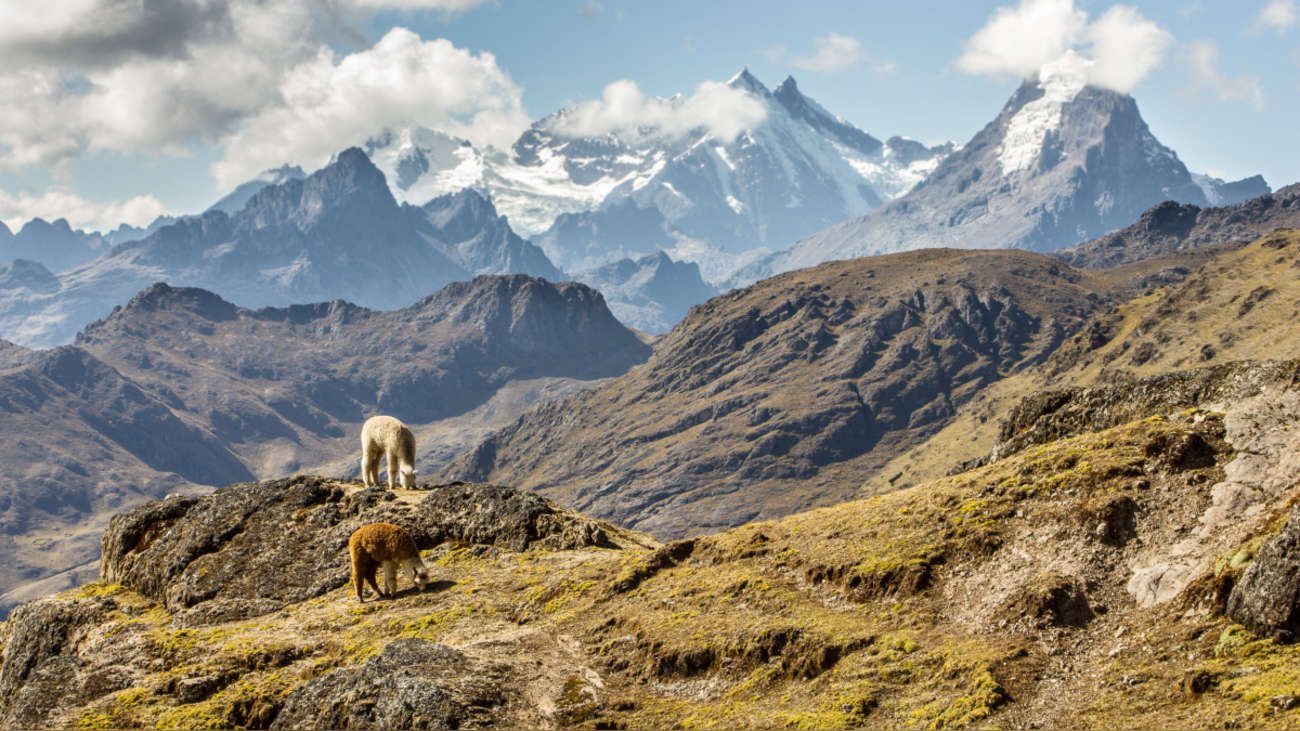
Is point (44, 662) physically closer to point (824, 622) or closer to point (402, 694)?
point (402, 694)

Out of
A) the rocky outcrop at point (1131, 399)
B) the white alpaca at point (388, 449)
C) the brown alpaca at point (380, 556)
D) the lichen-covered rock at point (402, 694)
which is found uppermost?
the white alpaca at point (388, 449)

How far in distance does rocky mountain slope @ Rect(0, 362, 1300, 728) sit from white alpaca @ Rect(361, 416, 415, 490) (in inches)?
320

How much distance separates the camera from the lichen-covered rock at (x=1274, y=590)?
16406 millimetres

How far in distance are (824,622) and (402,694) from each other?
10.0 meters

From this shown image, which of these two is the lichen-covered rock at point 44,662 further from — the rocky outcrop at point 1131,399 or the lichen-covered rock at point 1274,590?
the rocky outcrop at point 1131,399

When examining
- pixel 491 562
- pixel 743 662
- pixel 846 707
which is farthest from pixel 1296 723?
pixel 491 562

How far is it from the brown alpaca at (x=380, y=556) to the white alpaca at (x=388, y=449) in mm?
11952

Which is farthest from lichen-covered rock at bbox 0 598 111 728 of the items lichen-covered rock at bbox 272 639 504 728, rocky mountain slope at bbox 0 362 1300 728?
lichen-covered rock at bbox 272 639 504 728

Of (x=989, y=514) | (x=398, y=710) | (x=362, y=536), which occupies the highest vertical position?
(x=362, y=536)

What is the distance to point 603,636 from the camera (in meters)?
24.0

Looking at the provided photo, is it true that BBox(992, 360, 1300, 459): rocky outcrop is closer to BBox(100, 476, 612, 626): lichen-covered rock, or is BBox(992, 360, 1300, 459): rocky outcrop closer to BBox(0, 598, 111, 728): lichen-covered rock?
BBox(100, 476, 612, 626): lichen-covered rock

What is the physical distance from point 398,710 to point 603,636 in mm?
6411

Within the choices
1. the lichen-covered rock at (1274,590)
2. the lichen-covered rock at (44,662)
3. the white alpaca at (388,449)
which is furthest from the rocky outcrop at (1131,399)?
the lichen-covered rock at (44,662)

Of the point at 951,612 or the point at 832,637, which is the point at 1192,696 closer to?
the point at 951,612
